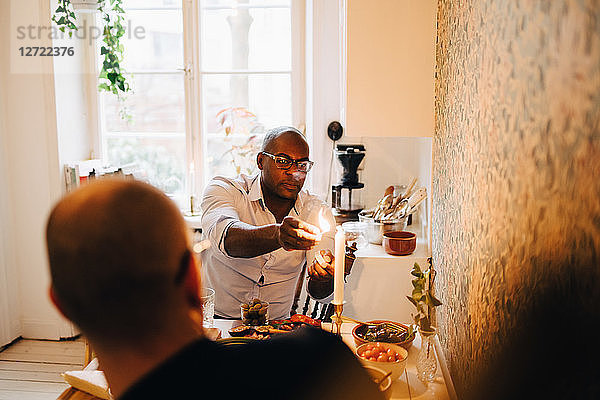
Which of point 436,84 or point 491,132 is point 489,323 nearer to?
point 491,132

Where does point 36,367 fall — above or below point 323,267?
below

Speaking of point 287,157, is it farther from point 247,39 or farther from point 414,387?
point 247,39

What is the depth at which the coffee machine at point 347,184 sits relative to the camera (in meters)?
2.94

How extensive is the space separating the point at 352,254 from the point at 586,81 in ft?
5.53

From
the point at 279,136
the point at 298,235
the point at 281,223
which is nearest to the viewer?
the point at 298,235

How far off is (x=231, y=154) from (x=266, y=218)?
1.25 meters

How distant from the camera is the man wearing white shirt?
2.36 meters

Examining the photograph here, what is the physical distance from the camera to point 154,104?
3.73 metres

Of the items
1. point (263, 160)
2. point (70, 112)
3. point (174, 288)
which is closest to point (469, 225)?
point (174, 288)

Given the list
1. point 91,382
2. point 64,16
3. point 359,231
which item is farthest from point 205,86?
point 91,382

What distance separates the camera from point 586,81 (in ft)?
2.06

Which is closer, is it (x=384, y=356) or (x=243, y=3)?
(x=384, y=356)

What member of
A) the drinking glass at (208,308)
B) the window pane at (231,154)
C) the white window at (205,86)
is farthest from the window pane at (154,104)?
the drinking glass at (208,308)

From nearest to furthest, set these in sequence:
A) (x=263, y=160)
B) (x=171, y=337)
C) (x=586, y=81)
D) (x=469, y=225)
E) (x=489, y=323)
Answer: (x=586, y=81)
(x=171, y=337)
(x=489, y=323)
(x=469, y=225)
(x=263, y=160)
